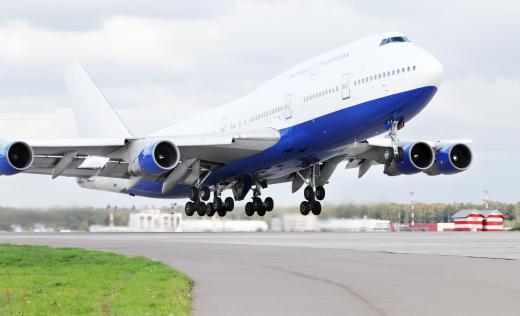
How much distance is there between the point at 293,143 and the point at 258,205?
1284 centimetres

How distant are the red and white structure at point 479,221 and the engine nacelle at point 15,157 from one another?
186 ft

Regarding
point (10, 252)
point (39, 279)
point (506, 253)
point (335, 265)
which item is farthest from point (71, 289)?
point (506, 253)

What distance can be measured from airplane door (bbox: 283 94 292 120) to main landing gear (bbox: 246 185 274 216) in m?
11.6

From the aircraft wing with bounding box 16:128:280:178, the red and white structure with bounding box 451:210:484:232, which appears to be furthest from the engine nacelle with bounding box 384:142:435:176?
the red and white structure with bounding box 451:210:484:232

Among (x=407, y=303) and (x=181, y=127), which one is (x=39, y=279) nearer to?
(x=407, y=303)

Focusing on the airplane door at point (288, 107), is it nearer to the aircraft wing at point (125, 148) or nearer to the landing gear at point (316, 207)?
the aircraft wing at point (125, 148)

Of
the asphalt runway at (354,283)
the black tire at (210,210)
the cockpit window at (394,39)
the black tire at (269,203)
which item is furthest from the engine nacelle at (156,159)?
the black tire at (269,203)

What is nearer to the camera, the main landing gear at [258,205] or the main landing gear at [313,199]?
the main landing gear at [313,199]

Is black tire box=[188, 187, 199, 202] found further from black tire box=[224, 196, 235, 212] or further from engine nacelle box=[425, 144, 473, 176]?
engine nacelle box=[425, 144, 473, 176]

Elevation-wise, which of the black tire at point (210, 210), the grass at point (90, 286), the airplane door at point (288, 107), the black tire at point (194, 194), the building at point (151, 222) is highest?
the airplane door at point (288, 107)

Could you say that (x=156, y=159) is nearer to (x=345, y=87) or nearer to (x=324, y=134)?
(x=324, y=134)

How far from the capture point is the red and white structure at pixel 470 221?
8650cm

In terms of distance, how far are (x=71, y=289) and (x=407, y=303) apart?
26.9ft

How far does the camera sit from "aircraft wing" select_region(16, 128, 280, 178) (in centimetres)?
Answer: 4194
